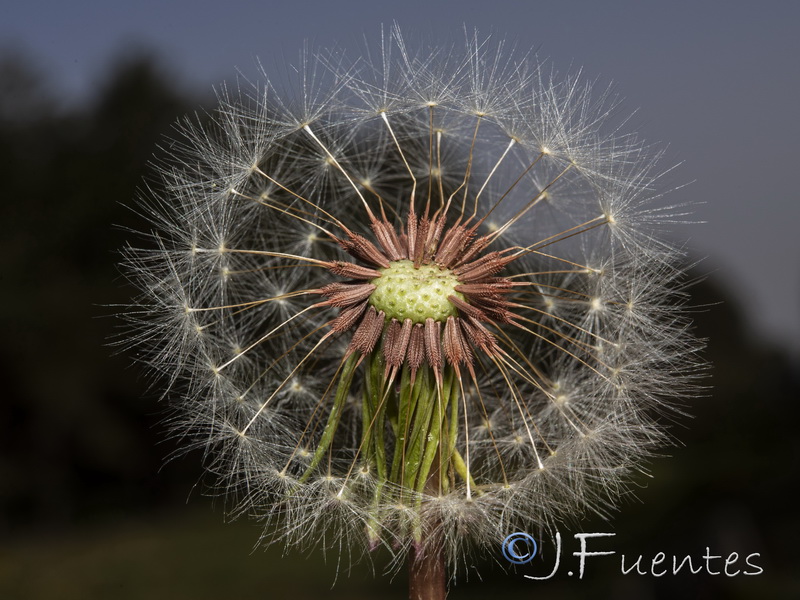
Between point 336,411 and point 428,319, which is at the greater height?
point 428,319

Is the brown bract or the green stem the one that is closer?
the brown bract

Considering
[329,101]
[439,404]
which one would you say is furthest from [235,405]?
[329,101]

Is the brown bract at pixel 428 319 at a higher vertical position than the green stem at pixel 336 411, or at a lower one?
higher

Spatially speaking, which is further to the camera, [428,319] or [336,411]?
[336,411]

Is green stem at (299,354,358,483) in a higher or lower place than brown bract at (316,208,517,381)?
lower

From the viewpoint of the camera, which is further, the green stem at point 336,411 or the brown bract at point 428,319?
the green stem at point 336,411

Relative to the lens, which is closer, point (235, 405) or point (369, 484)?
point (369, 484)

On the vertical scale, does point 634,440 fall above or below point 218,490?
above

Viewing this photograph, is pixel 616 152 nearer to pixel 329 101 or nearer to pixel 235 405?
pixel 329 101
